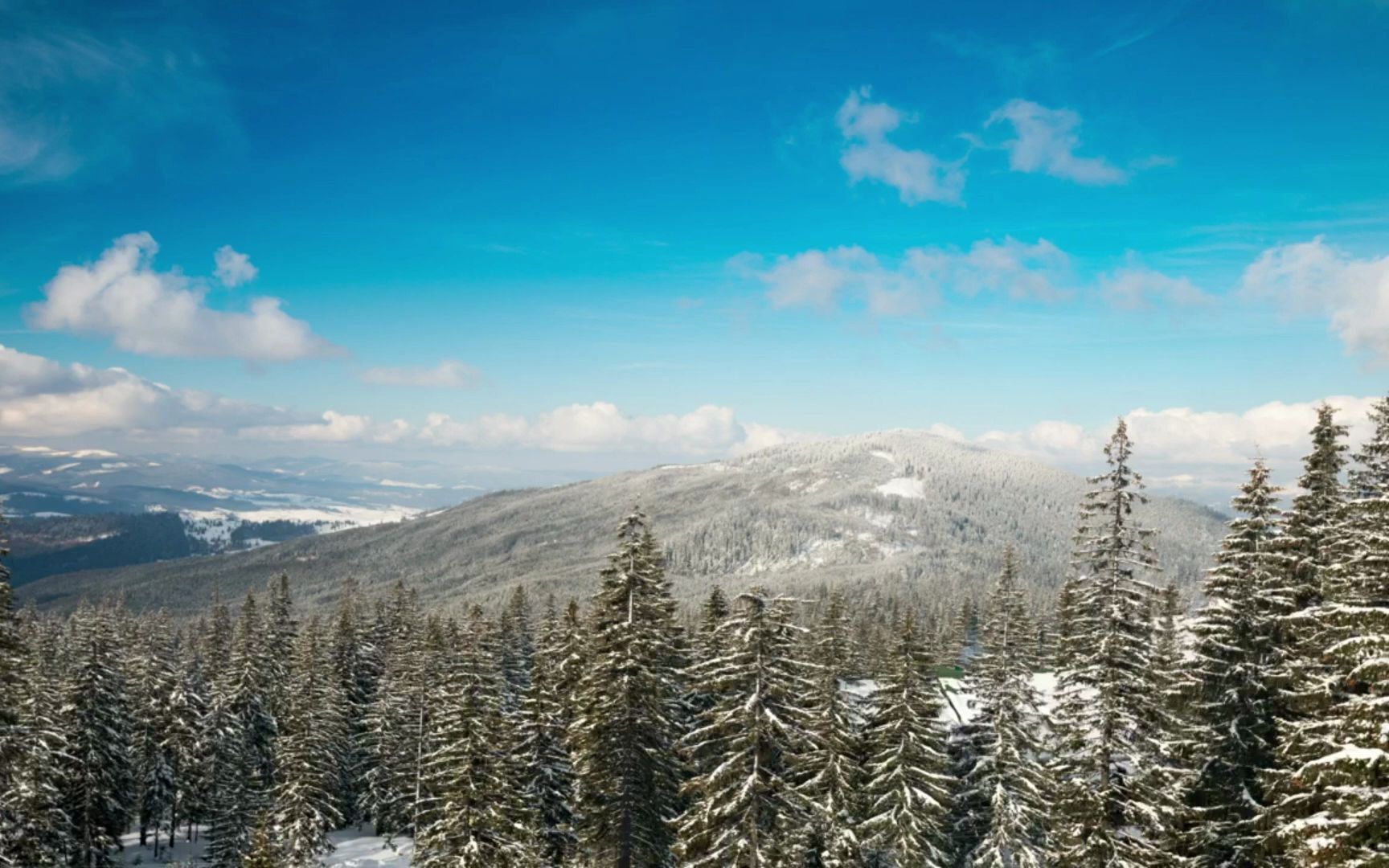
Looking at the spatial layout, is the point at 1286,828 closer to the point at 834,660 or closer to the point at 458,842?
the point at 458,842

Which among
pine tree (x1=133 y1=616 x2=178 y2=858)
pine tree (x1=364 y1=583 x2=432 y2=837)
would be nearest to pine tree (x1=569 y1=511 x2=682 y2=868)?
pine tree (x1=364 y1=583 x2=432 y2=837)

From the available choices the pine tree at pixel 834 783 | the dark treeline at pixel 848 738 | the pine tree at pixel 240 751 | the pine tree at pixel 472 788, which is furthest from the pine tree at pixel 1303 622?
the pine tree at pixel 240 751

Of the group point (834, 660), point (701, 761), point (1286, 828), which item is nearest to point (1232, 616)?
point (1286, 828)

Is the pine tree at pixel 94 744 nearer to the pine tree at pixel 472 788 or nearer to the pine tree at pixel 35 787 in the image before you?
the pine tree at pixel 35 787

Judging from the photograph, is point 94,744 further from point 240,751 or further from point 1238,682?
point 1238,682

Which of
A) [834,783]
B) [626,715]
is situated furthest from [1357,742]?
[834,783]
